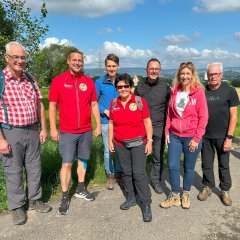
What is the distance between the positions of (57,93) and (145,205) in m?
2.02

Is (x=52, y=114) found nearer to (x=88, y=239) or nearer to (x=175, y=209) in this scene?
(x=88, y=239)

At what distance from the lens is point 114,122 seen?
409 centimetres

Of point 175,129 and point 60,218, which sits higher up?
point 175,129

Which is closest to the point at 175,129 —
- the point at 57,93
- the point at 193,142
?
the point at 193,142

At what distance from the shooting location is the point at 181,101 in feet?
13.5

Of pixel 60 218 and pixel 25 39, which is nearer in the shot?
pixel 60 218

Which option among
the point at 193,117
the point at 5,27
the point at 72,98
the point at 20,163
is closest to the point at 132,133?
the point at 193,117

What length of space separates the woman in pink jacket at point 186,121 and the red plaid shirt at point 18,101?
2024mm

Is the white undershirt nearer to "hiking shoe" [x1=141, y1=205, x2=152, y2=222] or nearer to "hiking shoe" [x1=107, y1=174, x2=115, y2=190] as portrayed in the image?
"hiking shoe" [x1=141, y1=205, x2=152, y2=222]

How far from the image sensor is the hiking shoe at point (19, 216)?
3.88 m

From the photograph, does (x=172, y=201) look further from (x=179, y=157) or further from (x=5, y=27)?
(x=5, y=27)

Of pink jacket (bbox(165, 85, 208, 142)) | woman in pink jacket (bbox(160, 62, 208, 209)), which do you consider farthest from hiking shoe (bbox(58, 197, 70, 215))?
pink jacket (bbox(165, 85, 208, 142))

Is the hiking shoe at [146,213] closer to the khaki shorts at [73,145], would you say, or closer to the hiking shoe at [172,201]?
the hiking shoe at [172,201]

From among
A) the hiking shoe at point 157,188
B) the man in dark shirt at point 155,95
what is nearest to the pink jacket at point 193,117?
the man in dark shirt at point 155,95
